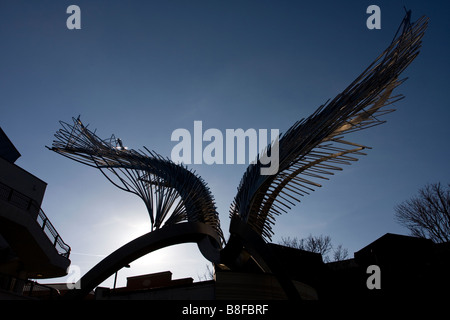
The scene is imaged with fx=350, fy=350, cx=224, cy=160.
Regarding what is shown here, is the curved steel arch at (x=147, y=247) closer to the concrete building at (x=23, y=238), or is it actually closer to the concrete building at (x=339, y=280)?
the concrete building at (x=339, y=280)

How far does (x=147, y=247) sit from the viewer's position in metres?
11.9

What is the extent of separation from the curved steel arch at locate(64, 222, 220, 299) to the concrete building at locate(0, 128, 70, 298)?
347cm

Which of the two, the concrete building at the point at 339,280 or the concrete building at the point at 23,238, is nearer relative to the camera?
the concrete building at the point at 339,280

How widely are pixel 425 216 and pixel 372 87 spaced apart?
22.5 m

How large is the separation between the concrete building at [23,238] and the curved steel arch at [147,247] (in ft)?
11.4

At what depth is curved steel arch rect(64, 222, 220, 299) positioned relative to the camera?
456 inches

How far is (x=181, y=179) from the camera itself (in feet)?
42.8

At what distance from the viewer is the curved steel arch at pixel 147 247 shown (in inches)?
456

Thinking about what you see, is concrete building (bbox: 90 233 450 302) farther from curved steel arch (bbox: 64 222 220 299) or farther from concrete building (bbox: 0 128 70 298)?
concrete building (bbox: 0 128 70 298)

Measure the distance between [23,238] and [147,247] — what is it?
7466 millimetres

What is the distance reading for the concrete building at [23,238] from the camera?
14.8 metres

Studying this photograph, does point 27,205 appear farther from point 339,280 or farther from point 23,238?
point 339,280

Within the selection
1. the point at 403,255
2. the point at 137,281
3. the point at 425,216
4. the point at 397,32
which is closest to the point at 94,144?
the point at 397,32
